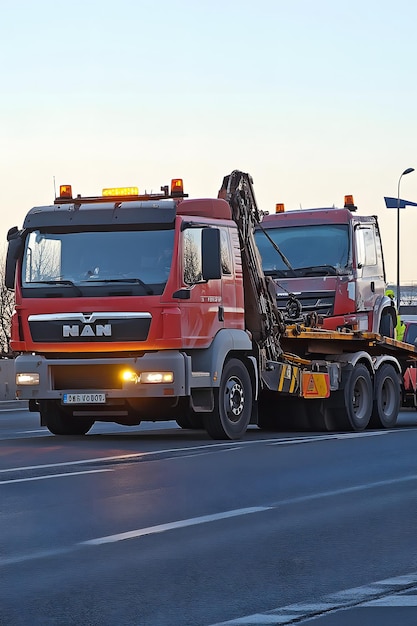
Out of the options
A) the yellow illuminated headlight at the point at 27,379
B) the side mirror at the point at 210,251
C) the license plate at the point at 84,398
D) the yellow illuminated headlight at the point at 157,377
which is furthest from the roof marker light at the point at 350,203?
the yellow illuminated headlight at the point at 27,379

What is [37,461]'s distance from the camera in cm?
1530

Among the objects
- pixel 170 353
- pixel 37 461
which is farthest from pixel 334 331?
pixel 37 461

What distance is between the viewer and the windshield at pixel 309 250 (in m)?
23.0

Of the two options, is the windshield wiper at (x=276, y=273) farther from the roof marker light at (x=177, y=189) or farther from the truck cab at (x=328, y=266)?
the roof marker light at (x=177, y=189)

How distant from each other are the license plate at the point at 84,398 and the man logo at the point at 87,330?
0.73 metres

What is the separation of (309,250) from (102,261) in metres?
5.75

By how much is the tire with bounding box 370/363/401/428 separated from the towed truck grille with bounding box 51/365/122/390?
5567 millimetres

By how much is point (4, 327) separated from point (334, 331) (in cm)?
8515

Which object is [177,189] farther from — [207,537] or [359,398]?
[207,537]

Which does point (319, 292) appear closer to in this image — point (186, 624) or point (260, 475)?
point (260, 475)

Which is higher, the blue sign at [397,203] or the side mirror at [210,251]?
the blue sign at [397,203]

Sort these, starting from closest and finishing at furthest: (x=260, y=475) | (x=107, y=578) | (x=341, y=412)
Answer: (x=107, y=578) → (x=260, y=475) → (x=341, y=412)

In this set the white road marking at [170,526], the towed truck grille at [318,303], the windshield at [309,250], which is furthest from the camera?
the windshield at [309,250]

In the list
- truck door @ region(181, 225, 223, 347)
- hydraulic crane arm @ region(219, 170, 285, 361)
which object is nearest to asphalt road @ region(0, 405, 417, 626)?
truck door @ region(181, 225, 223, 347)
